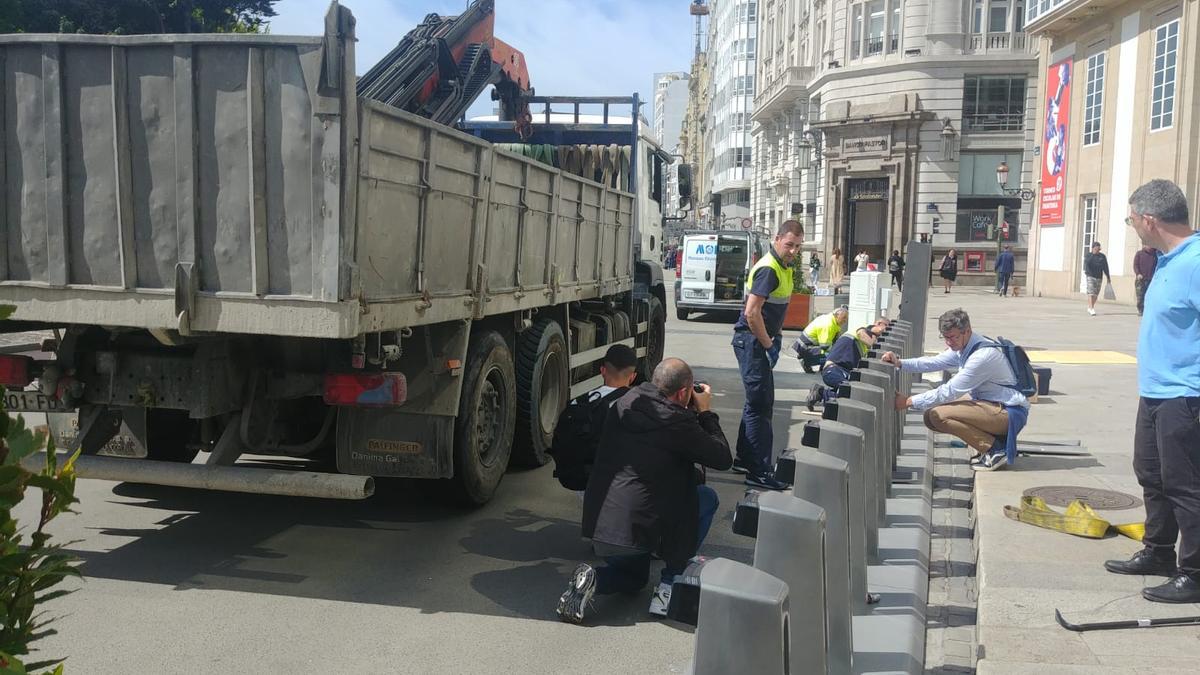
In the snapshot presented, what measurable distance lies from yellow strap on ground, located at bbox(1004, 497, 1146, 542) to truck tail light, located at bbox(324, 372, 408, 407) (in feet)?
11.8

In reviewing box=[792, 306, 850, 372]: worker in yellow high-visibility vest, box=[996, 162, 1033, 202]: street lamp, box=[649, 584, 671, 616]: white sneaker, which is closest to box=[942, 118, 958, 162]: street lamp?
box=[996, 162, 1033, 202]: street lamp

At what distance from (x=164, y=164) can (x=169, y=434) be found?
92.0 inches

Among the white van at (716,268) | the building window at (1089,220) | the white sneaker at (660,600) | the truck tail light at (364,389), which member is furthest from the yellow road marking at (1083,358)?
the building window at (1089,220)

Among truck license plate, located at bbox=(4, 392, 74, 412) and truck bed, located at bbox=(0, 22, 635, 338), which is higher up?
truck bed, located at bbox=(0, 22, 635, 338)

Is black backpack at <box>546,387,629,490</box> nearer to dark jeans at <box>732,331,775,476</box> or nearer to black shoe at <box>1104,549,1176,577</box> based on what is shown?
dark jeans at <box>732,331,775,476</box>

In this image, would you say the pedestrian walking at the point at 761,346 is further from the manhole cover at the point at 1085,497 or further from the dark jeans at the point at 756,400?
the manhole cover at the point at 1085,497

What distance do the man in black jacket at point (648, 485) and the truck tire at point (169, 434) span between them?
3.06 metres

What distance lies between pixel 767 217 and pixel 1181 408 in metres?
66.0

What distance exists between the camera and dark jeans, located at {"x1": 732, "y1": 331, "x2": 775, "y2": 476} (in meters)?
7.48

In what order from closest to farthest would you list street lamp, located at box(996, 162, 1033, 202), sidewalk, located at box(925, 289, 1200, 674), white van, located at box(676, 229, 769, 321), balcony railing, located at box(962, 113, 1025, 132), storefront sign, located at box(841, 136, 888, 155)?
1. sidewalk, located at box(925, 289, 1200, 674)
2. white van, located at box(676, 229, 769, 321)
3. street lamp, located at box(996, 162, 1033, 202)
4. balcony railing, located at box(962, 113, 1025, 132)
5. storefront sign, located at box(841, 136, 888, 155)

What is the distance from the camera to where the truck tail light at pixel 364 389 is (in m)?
5.57

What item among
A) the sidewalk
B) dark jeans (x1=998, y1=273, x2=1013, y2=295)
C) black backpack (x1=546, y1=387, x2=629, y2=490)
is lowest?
the sidewalk

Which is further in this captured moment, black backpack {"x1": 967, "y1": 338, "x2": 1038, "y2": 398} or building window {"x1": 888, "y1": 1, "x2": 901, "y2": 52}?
building window {"x1": 888, "y1": 1, "x2": 901, "y2": 52}

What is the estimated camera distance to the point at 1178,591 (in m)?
4.51
